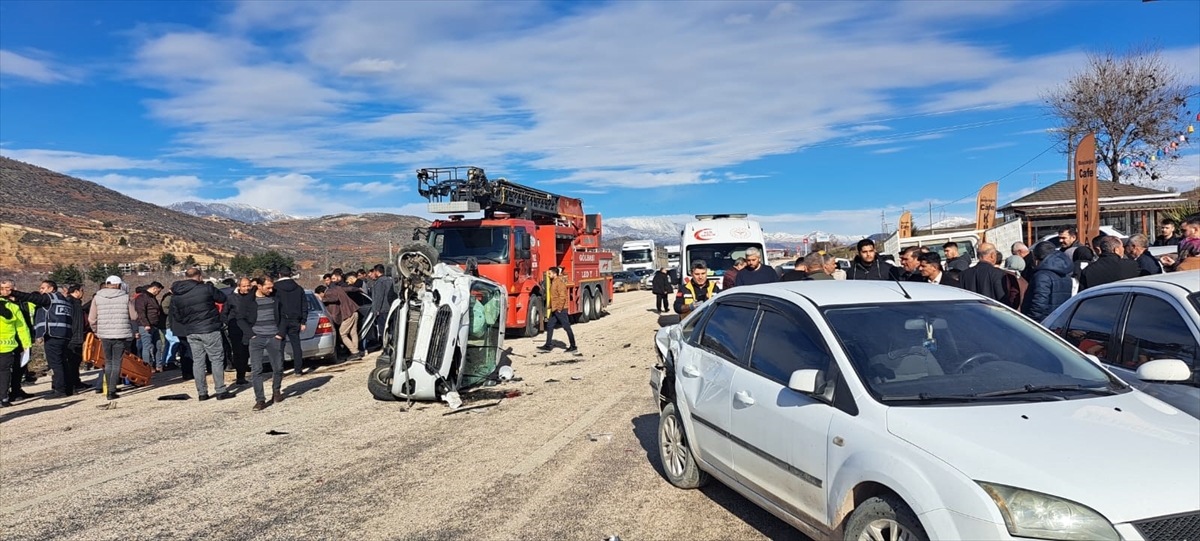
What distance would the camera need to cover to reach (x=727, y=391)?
190 inches

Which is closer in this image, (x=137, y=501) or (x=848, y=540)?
(x=848, y=540)

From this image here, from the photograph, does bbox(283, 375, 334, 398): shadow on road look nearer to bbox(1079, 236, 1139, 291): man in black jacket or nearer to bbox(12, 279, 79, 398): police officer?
bbox(12, 279, 79, 398): police officer

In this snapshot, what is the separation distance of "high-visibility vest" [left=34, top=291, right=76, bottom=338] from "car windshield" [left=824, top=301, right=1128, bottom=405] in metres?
11.8

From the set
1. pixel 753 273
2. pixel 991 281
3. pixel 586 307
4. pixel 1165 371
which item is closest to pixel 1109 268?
pixel 991 281

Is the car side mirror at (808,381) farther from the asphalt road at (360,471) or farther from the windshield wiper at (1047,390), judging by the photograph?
the asphalt road at (360,471)

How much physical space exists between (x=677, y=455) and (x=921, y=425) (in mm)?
2577

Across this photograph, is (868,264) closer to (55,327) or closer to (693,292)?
(693,292)

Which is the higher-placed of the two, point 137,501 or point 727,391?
point 727,391

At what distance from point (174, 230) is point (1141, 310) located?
216ft

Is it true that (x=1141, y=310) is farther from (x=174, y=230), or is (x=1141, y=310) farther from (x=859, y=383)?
(x=174, y=230)

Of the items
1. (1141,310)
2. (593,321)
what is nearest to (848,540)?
(1141,310)

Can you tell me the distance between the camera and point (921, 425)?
131 inches

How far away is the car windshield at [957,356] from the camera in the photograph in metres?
3.75

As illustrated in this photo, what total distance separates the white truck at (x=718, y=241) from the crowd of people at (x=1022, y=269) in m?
5.96
